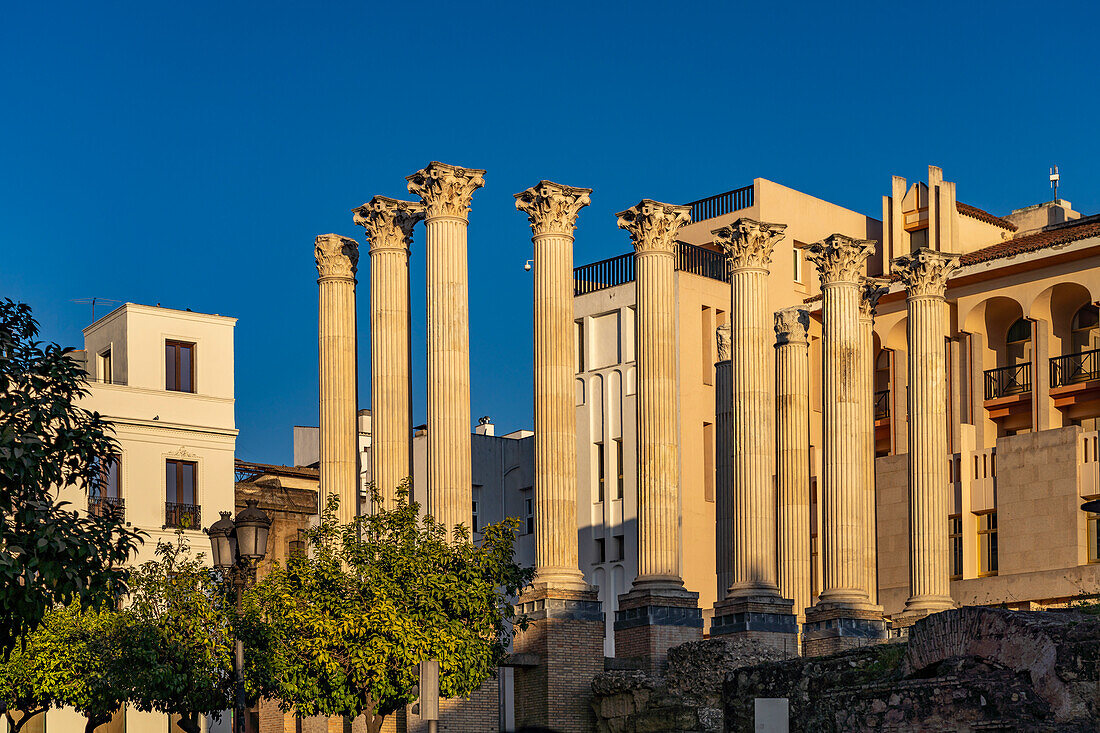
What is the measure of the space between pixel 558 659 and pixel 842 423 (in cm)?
1303

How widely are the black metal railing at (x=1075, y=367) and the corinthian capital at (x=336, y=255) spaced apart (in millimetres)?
24484

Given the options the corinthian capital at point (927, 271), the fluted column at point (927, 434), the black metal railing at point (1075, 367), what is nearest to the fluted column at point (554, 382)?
the fluted column at point (927, 434)

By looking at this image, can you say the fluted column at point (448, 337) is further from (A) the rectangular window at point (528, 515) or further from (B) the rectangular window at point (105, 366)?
(A) the rectangular window at point (528, 515)

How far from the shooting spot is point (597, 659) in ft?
144

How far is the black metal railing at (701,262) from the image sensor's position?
228ft

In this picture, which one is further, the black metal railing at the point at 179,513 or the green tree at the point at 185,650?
the black metal railing at the point at 179,513

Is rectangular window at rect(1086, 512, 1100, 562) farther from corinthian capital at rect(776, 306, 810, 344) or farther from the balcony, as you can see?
the balcony

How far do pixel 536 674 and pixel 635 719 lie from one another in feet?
9.62

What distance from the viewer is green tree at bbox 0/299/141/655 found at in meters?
21.4

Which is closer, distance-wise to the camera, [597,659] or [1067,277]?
[597,659]

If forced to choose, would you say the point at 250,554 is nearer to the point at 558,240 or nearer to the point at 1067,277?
the point at 558,240

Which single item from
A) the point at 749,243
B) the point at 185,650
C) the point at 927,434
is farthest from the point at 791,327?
the point at 185,650

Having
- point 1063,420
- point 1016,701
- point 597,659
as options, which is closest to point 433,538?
point 597,659

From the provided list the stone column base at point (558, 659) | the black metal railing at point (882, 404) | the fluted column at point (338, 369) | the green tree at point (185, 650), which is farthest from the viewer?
the black metal railing at point (882, 404)
